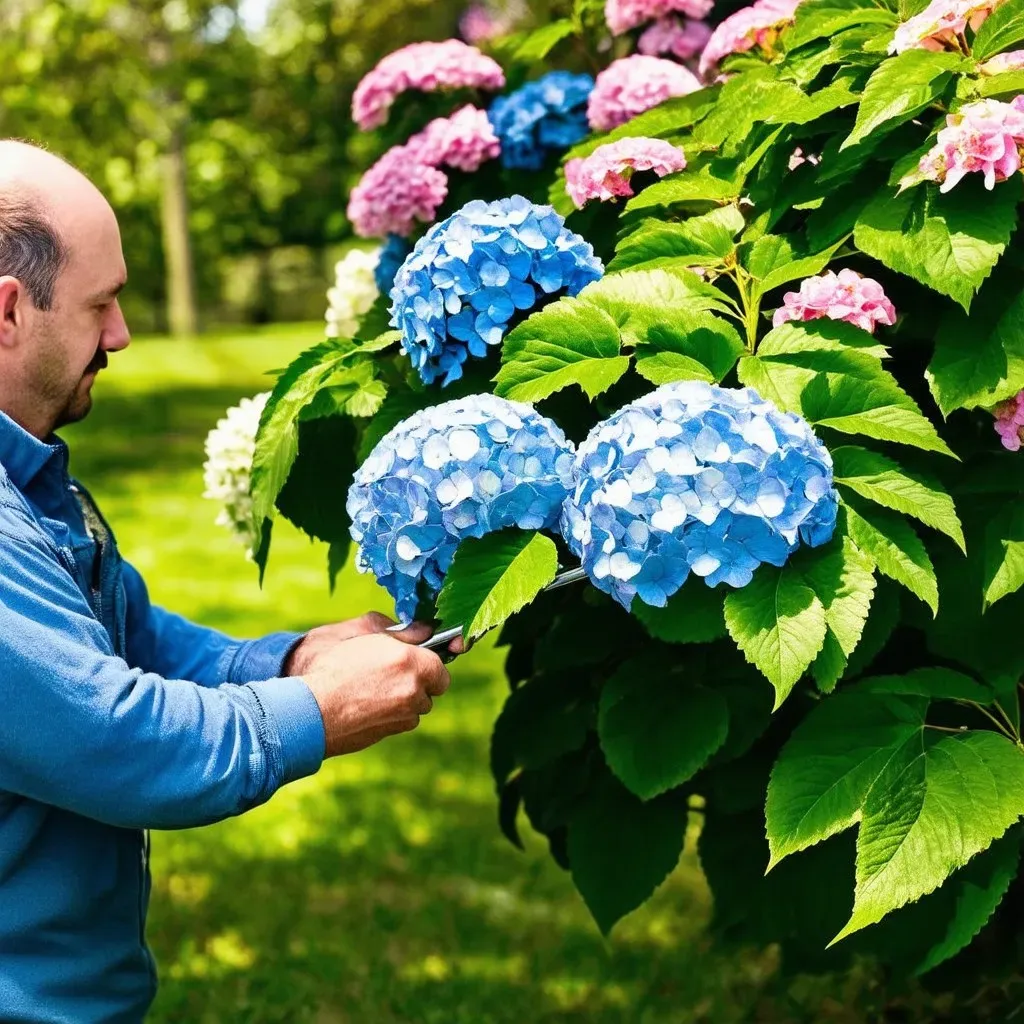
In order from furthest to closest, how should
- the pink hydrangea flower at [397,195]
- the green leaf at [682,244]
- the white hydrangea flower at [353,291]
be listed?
the white hydrangea flower at [353,291]
the pink hydrangea flower at [397,195]
the green leaf at [682,244]

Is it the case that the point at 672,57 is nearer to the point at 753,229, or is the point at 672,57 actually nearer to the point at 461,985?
the point at 753,229

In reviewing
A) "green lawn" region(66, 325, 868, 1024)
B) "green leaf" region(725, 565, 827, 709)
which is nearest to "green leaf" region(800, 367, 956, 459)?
"green leaf" region(725, 565, 827, 709)

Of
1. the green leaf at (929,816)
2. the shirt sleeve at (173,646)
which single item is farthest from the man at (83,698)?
the green leaf at (929,816)

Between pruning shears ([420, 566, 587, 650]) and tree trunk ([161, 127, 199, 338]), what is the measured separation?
1411cm

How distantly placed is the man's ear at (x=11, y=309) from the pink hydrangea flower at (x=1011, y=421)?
1402 millimetres

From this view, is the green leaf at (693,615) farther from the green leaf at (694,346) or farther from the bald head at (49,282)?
the bald head at (49,282)

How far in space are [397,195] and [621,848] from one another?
4.78 ft

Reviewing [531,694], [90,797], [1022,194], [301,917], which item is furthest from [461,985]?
[1022,194]

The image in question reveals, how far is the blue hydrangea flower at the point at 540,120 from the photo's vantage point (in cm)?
312

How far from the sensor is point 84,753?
6.22 ft

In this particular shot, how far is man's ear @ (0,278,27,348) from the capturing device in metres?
2.11

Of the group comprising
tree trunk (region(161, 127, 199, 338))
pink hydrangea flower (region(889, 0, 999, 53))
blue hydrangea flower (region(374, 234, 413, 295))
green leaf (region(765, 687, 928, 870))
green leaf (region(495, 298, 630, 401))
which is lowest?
tree trunk (region(161, 127, 199, 338))

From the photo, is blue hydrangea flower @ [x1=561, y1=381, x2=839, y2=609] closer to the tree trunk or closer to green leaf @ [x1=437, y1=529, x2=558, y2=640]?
green leaf @ [x1=437, y1=529, x2=558, y2=640]

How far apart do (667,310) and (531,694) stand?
0.96 m
